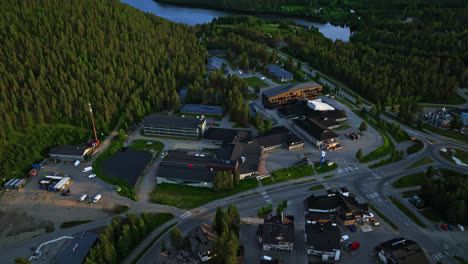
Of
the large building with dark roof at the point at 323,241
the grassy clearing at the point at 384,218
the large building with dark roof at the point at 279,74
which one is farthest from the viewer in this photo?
the large building with dark roof at the point at 279,74

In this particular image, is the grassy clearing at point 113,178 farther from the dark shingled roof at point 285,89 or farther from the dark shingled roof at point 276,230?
the dark shingled roof at point 285,89

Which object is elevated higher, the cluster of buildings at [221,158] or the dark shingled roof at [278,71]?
the dark shingled roof at [278,71]

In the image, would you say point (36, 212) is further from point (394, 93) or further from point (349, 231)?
point (394, 93)

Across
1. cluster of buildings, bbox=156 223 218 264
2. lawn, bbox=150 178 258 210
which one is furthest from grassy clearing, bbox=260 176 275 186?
cluster of buildings, bbox=156 223 218 264

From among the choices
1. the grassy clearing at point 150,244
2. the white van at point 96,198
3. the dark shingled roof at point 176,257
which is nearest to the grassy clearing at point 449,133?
the grassy clearing at point 150,244

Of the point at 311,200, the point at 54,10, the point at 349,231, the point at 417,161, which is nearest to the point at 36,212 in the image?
the point at 311,200

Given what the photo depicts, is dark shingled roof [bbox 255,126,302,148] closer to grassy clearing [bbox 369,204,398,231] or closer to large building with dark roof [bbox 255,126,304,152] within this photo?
large building with dark roof [bbox 255,126,304,152]
